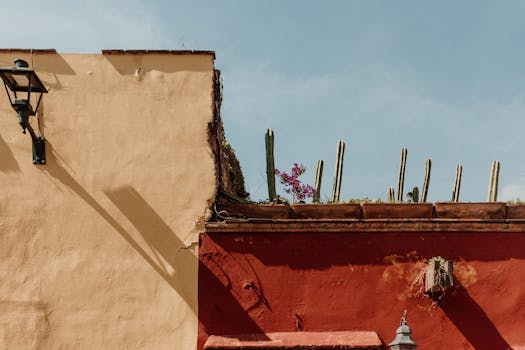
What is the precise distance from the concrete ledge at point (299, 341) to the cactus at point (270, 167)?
5.94 feet

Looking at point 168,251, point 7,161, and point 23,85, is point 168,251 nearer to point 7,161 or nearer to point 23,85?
point 7,161

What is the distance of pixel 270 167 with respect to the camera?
6.86 m

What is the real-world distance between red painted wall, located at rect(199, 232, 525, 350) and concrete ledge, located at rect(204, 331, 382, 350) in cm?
8

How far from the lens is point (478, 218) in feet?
19.4

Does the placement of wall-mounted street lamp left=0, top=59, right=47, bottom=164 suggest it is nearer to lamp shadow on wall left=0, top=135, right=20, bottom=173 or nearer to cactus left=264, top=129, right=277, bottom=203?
lamp shadow on wall left=0, top=135, right=20, bottom=173

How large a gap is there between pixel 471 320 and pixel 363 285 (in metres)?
1.22

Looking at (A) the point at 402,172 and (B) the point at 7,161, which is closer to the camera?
(B) the point at 7,161

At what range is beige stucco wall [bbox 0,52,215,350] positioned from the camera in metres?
5.68

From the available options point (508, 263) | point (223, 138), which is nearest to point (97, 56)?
point (223, 138)

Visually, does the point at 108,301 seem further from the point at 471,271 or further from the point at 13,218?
the point at 471,271

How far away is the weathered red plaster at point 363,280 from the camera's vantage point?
5.66 meters

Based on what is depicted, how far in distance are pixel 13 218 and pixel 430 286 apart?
469cm

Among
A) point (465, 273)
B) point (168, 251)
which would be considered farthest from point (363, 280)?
point (168, 251)

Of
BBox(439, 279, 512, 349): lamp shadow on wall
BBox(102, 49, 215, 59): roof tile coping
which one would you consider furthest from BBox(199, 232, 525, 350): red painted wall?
BBox(102, 49, 215, 59): roof tile coping
